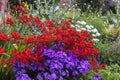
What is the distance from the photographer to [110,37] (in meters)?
7.48

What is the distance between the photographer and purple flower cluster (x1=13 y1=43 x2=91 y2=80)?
3.65 metres

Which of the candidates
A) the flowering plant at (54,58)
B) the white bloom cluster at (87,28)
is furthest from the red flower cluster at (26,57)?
the white bloom cluster at (87,28)

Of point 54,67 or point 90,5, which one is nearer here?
point 54,67

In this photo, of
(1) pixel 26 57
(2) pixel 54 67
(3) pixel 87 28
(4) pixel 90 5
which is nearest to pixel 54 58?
(2) pixel 54 67

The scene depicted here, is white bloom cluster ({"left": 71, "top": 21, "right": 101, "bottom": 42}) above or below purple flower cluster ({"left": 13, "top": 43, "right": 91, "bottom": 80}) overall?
below

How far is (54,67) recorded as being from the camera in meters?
3.63

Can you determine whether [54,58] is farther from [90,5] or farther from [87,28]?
[90,5]

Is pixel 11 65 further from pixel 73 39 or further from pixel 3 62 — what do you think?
pixel 73 39

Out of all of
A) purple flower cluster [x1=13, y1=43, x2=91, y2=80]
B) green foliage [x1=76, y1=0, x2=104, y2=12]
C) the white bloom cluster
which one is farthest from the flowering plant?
green foliage [x1=76, y1=0, x2=104, y2=12]

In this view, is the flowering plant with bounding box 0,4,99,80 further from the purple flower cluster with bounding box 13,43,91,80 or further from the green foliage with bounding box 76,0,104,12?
the green foliage with bounding box 76,0,104,12

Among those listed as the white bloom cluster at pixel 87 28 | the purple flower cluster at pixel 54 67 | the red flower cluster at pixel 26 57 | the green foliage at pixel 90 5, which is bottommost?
the green foliage at pixel 90 5

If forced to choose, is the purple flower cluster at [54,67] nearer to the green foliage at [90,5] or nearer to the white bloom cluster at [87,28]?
the white bloom cluster at [87,28]

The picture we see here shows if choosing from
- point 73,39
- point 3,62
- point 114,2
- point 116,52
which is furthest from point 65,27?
point 114,2

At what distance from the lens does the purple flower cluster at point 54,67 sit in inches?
144
